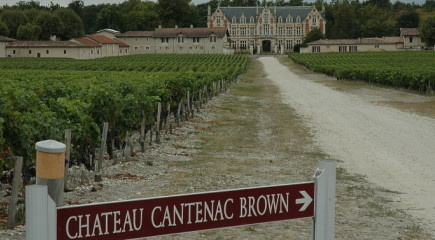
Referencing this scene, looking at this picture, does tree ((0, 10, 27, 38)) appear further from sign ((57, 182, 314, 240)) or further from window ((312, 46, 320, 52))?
sign ((57, 182, 314, 240))

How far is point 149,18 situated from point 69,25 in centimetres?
3428

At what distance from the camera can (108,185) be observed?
41.9ft

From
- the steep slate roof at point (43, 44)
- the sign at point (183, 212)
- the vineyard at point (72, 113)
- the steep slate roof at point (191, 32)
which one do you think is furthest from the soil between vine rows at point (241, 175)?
the steep slate roof at point (191, 32)

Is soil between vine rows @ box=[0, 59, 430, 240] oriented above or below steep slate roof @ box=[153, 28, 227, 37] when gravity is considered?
below

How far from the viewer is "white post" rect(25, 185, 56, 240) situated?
3369mm

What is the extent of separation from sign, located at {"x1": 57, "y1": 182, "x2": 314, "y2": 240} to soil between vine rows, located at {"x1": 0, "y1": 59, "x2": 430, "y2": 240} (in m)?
5.29

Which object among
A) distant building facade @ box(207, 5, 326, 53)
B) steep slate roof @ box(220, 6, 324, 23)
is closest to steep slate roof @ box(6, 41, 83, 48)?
distant building facade @ box(207, 5, 326, 53)

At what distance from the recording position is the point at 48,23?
120 metres

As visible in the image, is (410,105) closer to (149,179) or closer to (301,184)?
(149,179)

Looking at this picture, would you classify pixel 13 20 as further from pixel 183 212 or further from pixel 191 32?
pixel 183 212

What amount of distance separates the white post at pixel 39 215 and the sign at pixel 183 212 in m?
0.06

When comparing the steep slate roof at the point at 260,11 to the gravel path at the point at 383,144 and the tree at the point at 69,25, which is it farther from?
the gravel path at the point at 383,144

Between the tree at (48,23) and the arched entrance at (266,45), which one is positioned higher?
the tree at (48,23)

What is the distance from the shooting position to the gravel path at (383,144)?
13.2 meters
